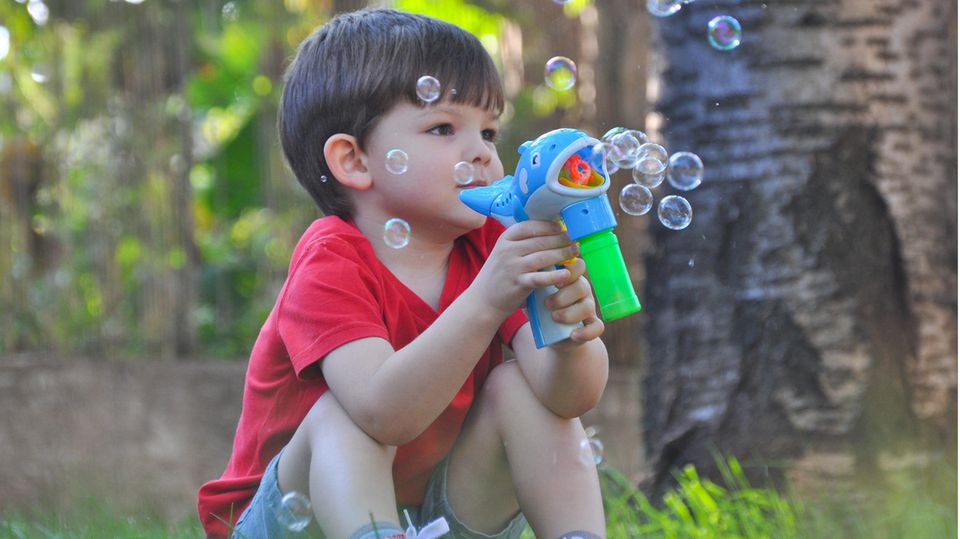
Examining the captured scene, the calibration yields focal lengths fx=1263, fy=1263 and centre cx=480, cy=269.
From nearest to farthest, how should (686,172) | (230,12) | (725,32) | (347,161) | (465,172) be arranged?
1. (465,172)
2. (347,161)
3. (686,172)
4. (725,32)
5. (230,12)

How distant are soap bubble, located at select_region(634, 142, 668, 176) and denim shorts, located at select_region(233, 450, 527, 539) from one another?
504 millimetres

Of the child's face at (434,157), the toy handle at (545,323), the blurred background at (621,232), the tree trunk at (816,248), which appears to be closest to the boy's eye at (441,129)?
the child's face at (434,157)

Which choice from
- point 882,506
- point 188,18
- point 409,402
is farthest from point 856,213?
point 188,18

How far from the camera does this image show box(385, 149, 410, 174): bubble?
70.8 inches

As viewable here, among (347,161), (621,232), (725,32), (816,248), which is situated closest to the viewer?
(347,161)

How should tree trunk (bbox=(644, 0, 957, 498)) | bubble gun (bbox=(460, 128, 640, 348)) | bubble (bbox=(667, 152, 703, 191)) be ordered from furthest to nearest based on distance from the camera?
tree trunk (bbox=(644, 0, 957, 498)) < bubble (bbox=(667, 152, 703, 191)) < bubble gun (bbox=(460, 128, 640, 348))

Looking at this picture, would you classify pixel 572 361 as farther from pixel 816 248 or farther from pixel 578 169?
pixel 816 248

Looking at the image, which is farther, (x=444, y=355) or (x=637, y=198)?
(x=637, y=198)

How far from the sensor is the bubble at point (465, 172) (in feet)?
5.84

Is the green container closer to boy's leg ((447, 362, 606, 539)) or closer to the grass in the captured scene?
boy's leg ((447, 362, 606, 539))

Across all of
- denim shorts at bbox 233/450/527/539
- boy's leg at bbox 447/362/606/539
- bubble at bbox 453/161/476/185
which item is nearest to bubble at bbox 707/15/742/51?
bubble at bbox 453/161/476/185

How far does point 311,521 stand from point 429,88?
2.05 ft

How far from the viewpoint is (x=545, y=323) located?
1.60 metres

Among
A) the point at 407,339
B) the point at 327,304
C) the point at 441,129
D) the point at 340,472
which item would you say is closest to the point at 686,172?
the point at 441,129
